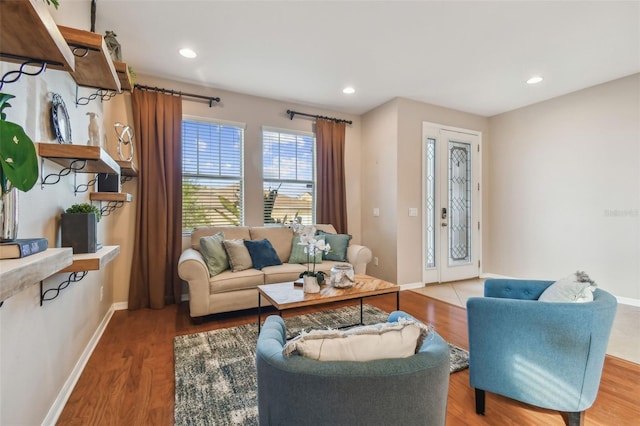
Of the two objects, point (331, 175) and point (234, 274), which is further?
point (331, 175)

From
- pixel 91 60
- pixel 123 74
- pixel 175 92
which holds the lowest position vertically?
pixel 91 60

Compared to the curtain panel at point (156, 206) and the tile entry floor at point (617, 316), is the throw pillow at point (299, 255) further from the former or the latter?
the tile entry floor at point (617, 316)

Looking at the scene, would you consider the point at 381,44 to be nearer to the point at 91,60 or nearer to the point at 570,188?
the point at 91,60

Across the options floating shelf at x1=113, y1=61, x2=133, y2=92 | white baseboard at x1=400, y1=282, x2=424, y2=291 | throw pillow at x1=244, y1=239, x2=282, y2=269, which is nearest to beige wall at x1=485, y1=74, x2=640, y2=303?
white baseboard at x1=400, y1=282, x2=424, y2=291

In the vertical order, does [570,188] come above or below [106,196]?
above

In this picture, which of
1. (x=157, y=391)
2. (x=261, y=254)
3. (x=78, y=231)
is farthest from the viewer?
(x=261, y=254)

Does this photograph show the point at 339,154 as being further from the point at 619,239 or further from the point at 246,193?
the point at 619,239

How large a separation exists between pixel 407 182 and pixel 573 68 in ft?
7.24

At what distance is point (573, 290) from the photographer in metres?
1.57

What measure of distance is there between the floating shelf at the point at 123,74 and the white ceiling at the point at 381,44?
0.39 meters

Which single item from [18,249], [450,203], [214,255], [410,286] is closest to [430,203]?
[450,203]

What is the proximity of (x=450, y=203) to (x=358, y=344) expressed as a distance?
4300mm

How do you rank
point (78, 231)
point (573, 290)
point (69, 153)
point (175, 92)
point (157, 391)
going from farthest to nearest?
point (175, 92) < point (157, 391) < point (78, 231) < point (573, 290) < point (69, 153)

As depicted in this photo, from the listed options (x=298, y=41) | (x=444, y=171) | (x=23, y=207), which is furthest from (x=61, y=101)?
(x=444, y=171)
